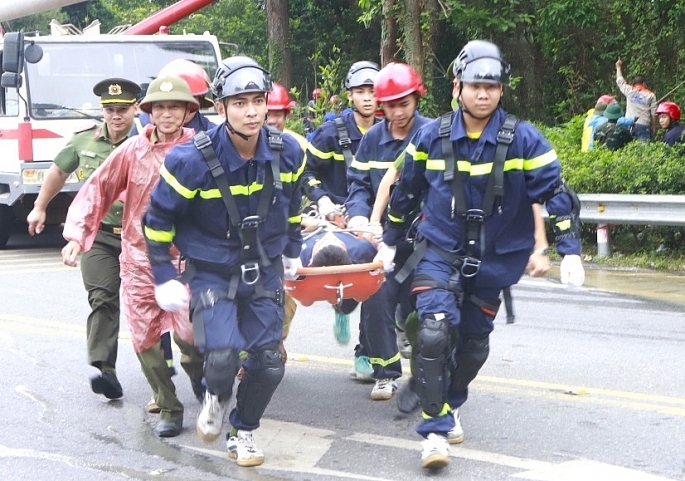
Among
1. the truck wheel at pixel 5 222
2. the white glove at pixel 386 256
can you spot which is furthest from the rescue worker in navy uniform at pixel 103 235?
the truck wheel at pixel 5 222

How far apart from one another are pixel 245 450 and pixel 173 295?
0.85 m

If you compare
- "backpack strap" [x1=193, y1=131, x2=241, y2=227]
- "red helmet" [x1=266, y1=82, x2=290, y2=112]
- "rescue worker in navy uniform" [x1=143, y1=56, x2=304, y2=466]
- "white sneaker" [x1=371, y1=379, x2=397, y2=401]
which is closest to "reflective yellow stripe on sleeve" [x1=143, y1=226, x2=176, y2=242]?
"rescue worker in navy uniform" [x1=143, y1=56, x2=304, y2=466]

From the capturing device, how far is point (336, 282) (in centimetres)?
601

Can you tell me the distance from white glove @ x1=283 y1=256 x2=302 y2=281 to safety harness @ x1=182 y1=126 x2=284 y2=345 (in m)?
0.34

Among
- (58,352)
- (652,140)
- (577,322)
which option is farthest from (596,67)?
(58,352)

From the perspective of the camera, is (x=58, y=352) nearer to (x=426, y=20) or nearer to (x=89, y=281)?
(x=89, y=281)

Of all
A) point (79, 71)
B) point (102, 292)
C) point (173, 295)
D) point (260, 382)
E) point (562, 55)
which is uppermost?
point (562, 55)

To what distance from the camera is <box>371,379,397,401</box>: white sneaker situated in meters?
6.98

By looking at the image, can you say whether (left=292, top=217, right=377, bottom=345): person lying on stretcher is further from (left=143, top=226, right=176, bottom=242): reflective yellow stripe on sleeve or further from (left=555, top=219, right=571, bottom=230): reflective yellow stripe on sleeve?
(left=555, top=219, right=571, bottom=230): reflective yellow stripe on sleeve

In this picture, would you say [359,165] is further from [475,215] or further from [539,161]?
[539,161]

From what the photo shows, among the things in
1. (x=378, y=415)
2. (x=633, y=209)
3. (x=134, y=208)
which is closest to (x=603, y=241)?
(x=633, y=209)

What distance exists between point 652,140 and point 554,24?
20.4ft

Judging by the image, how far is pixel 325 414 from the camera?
672cm

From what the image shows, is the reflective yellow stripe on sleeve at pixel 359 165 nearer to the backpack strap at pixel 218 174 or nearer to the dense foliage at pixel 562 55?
the backpack strap at pixel 218 174
